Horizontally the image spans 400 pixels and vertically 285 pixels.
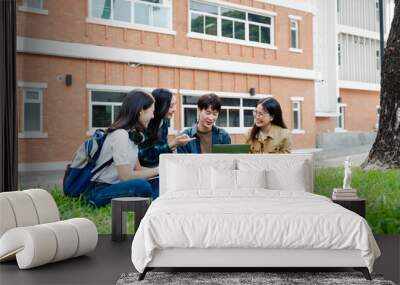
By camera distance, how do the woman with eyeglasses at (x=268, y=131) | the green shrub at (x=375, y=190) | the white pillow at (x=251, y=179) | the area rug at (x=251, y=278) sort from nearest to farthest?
the area rug at (x=251, y=278) → the white pillow at (x=251, y=179) → the green shrub at (x=375, y=190) → the woman with eyeglasses at (x=268, y=131)

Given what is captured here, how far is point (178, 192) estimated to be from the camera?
5344 mm

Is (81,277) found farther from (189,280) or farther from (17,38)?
(17,38)

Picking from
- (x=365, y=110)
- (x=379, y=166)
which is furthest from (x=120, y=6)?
(x=379, y=166)

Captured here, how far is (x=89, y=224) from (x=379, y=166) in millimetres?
3206

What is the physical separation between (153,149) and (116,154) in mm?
417

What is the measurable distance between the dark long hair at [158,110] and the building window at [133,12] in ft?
2.35

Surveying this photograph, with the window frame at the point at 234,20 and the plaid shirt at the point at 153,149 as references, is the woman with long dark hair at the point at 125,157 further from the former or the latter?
the window frame at the point at 234,20

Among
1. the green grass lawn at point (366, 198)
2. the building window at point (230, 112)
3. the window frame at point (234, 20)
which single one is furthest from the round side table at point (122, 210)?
the window frame at point (234, 20)

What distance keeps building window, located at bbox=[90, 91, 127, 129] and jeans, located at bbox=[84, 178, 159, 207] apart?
26.1 inches

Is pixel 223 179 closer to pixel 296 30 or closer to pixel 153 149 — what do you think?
pixel 153 149

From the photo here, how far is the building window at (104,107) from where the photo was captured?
6328 millimetres

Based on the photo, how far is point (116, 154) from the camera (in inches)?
255

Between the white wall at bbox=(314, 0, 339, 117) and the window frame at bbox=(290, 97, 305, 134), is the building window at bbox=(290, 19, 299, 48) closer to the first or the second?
the white wall at bbox=(314, 0, 339, 117)

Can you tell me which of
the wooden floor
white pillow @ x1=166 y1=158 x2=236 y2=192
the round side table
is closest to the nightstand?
the wooden floor
